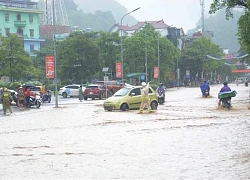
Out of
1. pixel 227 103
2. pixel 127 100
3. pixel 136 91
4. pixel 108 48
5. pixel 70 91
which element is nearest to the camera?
pixel 227 103

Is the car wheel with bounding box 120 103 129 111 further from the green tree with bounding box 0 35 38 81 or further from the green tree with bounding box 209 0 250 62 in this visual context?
the green tree with bounding box 0 35 38 81

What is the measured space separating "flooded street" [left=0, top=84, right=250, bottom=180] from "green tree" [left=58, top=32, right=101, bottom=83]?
141ft

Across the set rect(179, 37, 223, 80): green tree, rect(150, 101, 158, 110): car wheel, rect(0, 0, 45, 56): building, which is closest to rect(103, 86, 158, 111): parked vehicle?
rect(150, 101, 158, 110): car wheel

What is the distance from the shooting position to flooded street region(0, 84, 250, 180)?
9.67 meters

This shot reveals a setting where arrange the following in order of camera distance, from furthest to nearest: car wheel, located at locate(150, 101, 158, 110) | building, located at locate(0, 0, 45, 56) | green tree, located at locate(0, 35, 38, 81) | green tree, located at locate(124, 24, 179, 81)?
building, located at locate(0, 0, 45, 56)
green tree, located at locate(124, 24, 179, 81)
green tree, located at locate(0, 35, 38, 81)
car wheel, located at locate(150, 101, 158, 110)

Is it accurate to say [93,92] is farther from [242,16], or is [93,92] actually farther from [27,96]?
[242,16]

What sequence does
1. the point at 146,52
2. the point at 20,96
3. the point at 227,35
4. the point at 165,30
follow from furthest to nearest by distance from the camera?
the point at 227,35 < the point at 165,30 < the point at 146,52 < the point at 20,96

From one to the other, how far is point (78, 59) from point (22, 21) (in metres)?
28.4

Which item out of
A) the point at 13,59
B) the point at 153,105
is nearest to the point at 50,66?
the point at 153,105

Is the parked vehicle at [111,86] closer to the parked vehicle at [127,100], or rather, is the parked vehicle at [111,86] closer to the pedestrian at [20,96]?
the pedestrian at [20,96]

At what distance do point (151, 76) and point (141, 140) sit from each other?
6209 cm

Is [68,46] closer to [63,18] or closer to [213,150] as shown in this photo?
[213,150]

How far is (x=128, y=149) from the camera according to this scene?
12844 millimetres

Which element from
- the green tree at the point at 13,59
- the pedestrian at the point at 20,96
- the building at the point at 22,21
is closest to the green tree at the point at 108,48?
the green tree at the point at 13,59
